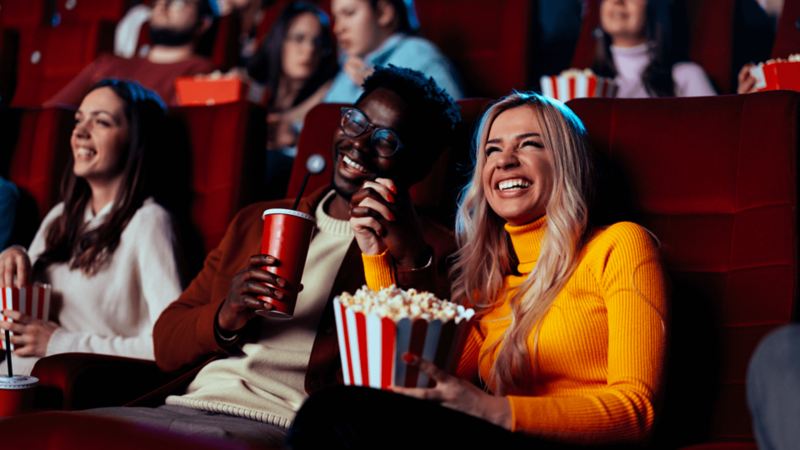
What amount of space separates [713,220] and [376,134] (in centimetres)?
51

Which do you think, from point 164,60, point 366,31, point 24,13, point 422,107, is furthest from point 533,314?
point 24,13

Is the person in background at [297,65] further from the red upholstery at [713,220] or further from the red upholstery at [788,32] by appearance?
the red upholstery at [713,220]

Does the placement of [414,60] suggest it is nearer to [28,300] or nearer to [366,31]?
[366,31]

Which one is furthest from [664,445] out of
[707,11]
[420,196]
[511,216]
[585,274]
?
[707,11]

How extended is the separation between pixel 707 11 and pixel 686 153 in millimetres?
1164

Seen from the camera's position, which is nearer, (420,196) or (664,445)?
(664,445)

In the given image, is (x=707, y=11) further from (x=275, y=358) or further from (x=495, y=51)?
(x=275, y=358)

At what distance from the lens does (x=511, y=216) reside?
1.22m

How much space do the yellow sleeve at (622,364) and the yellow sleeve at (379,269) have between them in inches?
10.3

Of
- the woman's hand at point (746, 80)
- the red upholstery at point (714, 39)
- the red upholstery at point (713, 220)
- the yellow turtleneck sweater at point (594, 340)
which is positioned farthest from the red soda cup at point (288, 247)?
the red upholstery at point (714, 39)

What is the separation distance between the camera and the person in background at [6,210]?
1890mm

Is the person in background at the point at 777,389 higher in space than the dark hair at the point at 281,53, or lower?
lower

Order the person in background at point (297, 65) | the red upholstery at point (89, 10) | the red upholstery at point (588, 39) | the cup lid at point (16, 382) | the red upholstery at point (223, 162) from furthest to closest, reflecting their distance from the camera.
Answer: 1. the red upholstery at point (89, 10)
2. the person in background at point (297, 65)
3. the red upholstery at point (588, 39)
4. the red upholstery at point (223, 162)
5. the cup lid at point (16, 382)

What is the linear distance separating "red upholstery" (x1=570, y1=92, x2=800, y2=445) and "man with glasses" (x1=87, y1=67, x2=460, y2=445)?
27 cm
